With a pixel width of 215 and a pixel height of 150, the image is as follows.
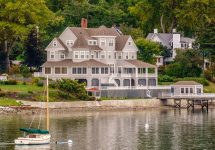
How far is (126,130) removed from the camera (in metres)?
112

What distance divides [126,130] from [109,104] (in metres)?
27.8

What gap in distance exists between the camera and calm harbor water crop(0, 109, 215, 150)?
9661cm

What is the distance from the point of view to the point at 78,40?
155 m

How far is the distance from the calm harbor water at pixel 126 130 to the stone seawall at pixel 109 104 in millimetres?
3248

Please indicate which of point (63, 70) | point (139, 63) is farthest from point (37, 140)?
point (139, 63)

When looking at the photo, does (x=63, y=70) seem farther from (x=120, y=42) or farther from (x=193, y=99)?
(x=193, y=99)

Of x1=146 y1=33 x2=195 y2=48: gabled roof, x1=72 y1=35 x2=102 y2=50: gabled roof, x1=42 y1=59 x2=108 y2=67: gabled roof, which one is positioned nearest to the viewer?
x1=42 y1=59 x2=108 y2=67: gabled roof

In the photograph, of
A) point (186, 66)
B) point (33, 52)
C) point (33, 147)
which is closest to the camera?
point (33, 147)

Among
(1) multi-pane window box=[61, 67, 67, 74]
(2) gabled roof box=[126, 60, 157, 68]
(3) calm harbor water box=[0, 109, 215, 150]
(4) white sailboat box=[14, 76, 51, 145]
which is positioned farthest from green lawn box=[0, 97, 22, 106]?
(4) white sailboat box=[14, 76, 51, 145]

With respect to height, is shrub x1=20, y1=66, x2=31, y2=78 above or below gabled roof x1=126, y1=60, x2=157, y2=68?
below

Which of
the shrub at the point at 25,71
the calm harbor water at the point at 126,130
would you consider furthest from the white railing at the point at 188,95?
the shrub at the point at 25,71

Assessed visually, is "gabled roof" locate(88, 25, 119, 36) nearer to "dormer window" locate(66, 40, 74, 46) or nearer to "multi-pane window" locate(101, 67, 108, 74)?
"dormer window" locate(66, 40, 74, 46)

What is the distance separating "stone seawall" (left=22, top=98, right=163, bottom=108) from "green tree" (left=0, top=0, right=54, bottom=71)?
23936 mm

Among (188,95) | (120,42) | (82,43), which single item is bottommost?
(188,95)
